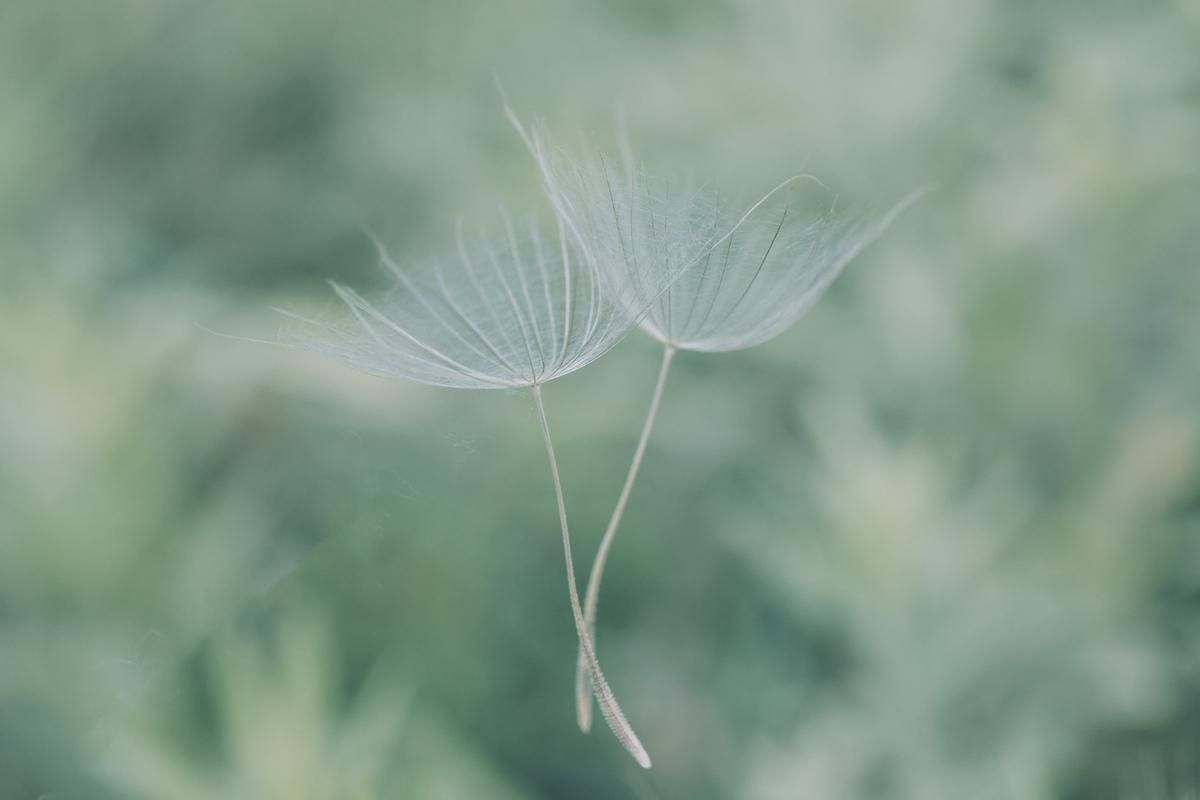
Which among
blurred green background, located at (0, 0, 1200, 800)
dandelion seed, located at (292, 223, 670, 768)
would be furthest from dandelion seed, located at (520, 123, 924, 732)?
blurred green background, located at (0, 0, 1200, 800)

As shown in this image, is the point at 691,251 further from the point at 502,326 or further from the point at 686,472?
the point at 686,472

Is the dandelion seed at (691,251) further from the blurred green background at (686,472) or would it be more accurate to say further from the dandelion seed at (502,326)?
the blurred green background at (686,472)

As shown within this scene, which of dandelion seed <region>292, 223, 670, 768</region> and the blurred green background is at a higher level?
dandelion seed <region>292, 223, 670, 768</region>

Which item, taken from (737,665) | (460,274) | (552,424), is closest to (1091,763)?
(737,665)

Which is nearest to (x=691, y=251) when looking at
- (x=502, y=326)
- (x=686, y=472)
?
(x=502, y=326)

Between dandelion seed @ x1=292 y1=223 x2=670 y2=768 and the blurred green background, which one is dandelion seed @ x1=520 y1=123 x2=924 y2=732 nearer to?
dandelion seed @ x1=292 y1=223 x2=670 y2=768

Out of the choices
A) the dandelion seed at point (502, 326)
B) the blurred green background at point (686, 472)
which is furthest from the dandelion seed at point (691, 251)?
the blurred green background at point (686, 472)
